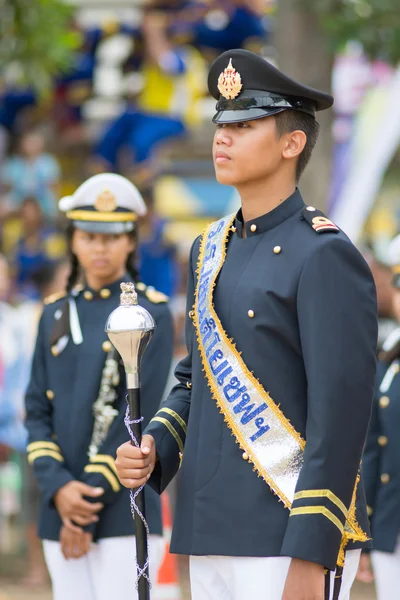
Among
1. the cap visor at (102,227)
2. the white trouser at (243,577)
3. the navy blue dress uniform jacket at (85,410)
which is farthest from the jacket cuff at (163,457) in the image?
the cap visor at (102,227)

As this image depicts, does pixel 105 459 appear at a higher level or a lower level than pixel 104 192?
lower

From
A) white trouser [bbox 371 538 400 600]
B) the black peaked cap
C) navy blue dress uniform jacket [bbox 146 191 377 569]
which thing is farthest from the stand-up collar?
white trouser [bbox 371 538 400 600]

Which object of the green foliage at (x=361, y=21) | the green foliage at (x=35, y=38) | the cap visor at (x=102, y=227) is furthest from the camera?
the green foliage at (x=35, y=38)

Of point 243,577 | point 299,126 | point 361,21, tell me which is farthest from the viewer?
point 361,21

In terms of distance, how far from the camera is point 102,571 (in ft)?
15.8

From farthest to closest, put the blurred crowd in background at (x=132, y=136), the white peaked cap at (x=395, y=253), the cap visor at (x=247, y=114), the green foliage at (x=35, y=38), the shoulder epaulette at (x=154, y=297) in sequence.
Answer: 1. the blurred crowd in background at (x=132, y=136)
2. the green foliage at (x=35, y=38)
3. the white peaked cap at (x=395, y=253)
4. the shoulder epaulette at (x=154, y=297)
5. the cap visor at (x=247, y=114)

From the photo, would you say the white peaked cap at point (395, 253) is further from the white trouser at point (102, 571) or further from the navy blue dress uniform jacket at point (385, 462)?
the white trouser at point (102, 571)

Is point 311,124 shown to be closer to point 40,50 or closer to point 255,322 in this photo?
point 255,322

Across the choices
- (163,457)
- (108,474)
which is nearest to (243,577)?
(163,457)

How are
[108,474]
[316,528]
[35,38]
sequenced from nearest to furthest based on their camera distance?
[316,528] → [108,474] → [35,38]

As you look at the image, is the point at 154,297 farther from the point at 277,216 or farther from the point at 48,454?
the point at 277,216

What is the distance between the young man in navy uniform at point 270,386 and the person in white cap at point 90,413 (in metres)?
1.27

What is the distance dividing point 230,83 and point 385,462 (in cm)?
235

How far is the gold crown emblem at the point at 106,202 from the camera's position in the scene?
5.28m
